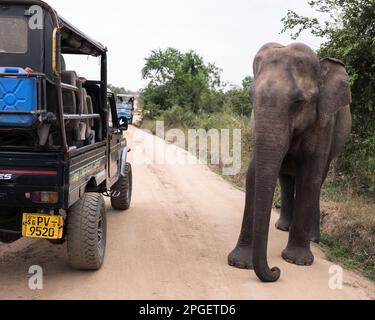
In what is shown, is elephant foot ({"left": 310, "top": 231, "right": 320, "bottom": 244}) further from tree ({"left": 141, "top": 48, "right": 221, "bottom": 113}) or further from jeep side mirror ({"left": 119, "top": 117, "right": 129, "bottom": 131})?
tree ({"left": 141, "top": 48, "right": 221, "bottom": 113})

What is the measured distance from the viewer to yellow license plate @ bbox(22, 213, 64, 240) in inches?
193

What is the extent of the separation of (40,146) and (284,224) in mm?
4451

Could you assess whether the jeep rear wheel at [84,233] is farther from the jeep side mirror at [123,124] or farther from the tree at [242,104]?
the tree at [242,104]

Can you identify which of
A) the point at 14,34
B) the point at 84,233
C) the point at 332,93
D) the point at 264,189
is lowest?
the point at 84,233

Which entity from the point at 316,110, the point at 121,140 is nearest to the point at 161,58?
the point at 121,140

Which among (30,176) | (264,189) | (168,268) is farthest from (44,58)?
(168,268)

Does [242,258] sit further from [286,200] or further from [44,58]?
[44,58]

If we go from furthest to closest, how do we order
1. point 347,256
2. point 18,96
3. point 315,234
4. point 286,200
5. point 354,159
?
point 354,159 → point 286,200 → point 315,234 → point 347,256 → point 18,96

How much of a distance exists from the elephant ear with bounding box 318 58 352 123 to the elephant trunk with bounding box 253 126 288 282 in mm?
903

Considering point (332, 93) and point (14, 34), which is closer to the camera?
point (14, 34)

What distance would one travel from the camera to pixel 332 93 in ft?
19.8

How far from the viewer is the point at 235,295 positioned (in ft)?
16.5
